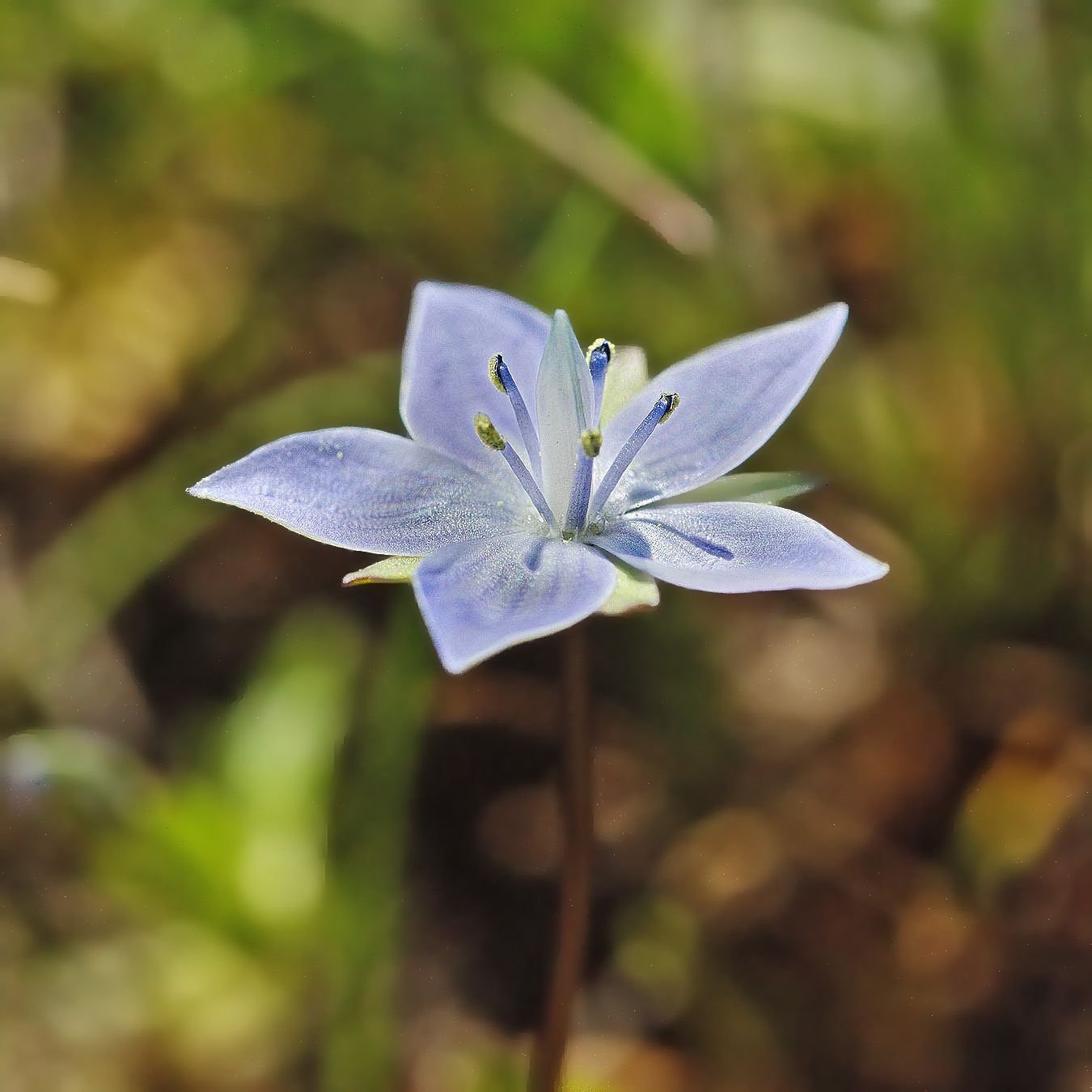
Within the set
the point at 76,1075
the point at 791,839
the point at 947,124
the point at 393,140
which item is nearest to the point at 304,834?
the point at 76,1075

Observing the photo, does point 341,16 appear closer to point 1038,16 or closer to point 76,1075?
point 1038,16

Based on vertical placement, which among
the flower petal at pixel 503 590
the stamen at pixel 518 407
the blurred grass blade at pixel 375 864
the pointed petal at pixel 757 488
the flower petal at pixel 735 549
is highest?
the stamen at pixel 518 407

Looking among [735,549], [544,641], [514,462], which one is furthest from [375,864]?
[735,549]

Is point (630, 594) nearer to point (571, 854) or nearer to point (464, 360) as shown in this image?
point (571, 854)

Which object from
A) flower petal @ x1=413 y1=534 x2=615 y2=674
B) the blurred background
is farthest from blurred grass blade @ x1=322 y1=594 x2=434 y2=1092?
flower petal @ x1=413 y1=534 x2=615 y2=674

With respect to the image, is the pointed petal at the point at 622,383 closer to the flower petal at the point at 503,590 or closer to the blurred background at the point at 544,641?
the flower petal at the point at 503,590

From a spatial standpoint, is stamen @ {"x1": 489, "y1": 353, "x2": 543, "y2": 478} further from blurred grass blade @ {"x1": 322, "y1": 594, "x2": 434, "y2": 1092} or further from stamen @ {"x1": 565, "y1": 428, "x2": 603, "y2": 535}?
blurred grass blade @ {"x1": 322, "y1": 594, "x2": 434, "y2": 1092}

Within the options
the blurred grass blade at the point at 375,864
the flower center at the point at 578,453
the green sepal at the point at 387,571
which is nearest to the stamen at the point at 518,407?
the flower center at the point at 578,453
